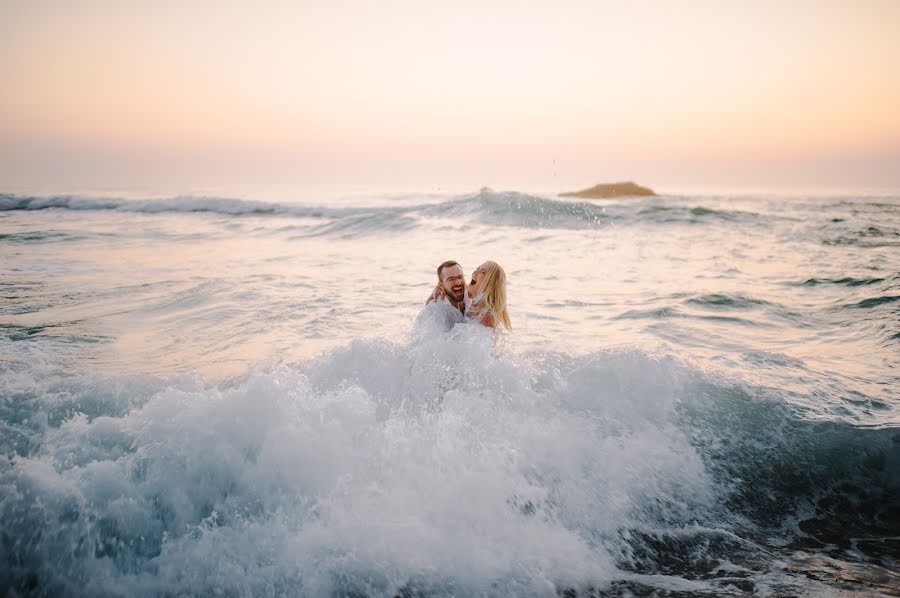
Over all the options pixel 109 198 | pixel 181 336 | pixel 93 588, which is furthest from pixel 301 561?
→ pixel 109 198

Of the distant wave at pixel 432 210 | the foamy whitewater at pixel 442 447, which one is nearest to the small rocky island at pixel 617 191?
the distant wave at pixel 432 210

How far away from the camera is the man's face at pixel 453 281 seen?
226 inches

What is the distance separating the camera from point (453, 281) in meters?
5.76

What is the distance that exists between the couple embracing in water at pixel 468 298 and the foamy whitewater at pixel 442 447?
0.80 ft

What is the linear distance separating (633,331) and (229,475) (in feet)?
20.1

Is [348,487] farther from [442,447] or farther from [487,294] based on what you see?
[487,294]

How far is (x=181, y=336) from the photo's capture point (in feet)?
24.0

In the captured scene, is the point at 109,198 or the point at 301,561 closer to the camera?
the point at 301,561

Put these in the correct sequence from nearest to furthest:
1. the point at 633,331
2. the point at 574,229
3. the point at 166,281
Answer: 1. the point at 633,331
2. the point at 166,281
3. the point at 574,229

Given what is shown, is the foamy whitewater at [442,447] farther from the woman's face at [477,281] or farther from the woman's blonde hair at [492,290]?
the woman's face at [477,281]

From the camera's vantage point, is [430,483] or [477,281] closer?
[430,483]

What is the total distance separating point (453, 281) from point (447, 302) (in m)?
0.27

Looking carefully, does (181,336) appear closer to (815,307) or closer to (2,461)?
(2,461)

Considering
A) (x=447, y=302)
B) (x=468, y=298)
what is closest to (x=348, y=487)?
(x=447, y=302)
